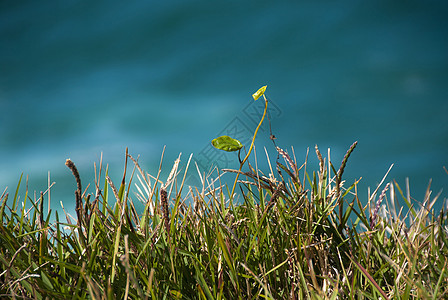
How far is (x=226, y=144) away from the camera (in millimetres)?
1166

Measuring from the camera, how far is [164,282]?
1.04m

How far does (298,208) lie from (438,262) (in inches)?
16.5

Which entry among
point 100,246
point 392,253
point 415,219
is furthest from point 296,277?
point 100,246

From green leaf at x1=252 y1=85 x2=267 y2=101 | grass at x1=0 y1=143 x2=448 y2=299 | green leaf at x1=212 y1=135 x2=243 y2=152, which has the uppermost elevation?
green leaf at x1=252 y1=85 x2=267 y2=101

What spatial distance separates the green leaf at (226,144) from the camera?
3.77ft

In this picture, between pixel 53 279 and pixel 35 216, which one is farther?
pixel 35 216

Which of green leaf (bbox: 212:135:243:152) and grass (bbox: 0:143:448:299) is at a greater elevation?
green leaf (bbox: 212:135:243:152)

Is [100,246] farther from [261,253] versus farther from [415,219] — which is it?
[415,219]

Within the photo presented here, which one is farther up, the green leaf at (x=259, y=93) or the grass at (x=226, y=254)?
the green leaf at (x=259, y=93)

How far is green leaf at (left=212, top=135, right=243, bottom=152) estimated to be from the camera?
3.77ft

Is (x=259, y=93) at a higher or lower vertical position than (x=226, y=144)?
higher

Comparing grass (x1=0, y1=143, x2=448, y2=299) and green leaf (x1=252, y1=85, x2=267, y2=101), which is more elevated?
green leaf (x1=252, y1=85, x2=267, y2=101)

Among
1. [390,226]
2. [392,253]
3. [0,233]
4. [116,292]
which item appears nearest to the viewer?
[116,292]

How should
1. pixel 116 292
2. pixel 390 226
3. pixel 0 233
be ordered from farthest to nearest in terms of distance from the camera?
pixel 390 226, pixel 0 233, pixel 116 292
